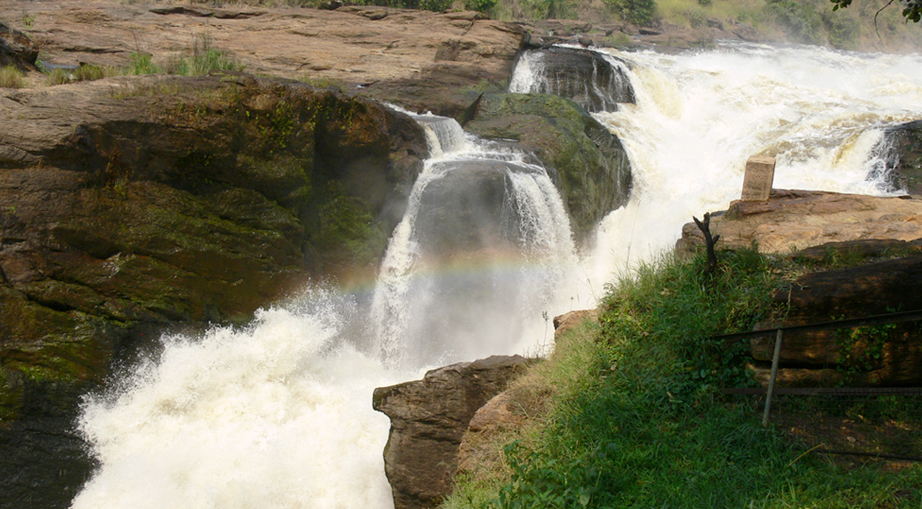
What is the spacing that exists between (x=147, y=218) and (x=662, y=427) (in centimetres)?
595

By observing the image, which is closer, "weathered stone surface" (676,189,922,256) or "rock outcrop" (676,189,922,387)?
"rock outcrop" (676,189,922,387)

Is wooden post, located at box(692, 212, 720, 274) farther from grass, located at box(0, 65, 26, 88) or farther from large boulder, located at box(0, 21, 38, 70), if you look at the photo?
large boulder, located at box(0, 21, 38, 70)

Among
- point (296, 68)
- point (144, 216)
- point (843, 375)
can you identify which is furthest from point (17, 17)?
point (843, 375)

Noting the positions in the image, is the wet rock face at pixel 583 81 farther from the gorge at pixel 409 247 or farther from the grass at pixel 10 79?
the grass at pixel 10 79

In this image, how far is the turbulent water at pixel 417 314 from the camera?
20.2 feet

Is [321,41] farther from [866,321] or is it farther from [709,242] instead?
[866,321]

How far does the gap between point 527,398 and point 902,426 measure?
8.07ft

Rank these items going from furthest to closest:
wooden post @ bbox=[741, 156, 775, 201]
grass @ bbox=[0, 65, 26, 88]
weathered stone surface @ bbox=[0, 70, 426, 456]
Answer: grass @ bbox=[0, 65, 26, 88]
wooden post @ bbox=[741, 156, 775, 201]
weathered stone surface @ bbox=[0, 70, 426, 456]

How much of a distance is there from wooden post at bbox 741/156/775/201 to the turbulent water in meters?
1.27

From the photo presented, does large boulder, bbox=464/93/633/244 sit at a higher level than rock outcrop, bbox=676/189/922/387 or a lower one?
lower

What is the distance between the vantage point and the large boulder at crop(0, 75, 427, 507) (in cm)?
602

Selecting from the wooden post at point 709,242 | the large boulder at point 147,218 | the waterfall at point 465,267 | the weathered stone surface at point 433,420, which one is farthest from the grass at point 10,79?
the wooden post at point 709,242

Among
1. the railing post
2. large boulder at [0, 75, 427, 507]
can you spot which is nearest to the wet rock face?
large boulder at [0, 75, 427, 507]

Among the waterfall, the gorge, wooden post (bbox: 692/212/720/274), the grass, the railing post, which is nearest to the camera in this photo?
the railing post
